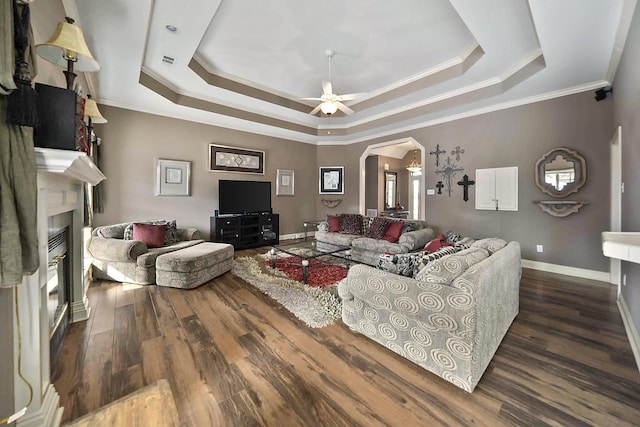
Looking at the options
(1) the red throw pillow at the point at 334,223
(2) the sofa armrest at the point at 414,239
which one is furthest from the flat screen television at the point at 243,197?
(2) the sofa armrest at the point at 414,239

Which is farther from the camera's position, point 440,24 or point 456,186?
point 456,186

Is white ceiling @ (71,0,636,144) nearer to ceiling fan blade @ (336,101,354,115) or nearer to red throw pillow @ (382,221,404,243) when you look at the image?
ceiling fan blade @ (336,101,354,115)

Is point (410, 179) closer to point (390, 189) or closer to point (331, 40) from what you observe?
point (390, 189)

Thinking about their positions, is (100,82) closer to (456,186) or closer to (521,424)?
(521,424)

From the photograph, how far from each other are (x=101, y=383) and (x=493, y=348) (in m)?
2.75

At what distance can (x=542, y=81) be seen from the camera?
3.54 meters

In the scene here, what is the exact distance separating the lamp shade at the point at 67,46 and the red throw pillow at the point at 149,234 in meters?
2.44

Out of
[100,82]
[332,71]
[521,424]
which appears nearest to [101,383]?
[521,424]

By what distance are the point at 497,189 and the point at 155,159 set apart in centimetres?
646

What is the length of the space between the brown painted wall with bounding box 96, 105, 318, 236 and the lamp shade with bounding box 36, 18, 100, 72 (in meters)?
3.17

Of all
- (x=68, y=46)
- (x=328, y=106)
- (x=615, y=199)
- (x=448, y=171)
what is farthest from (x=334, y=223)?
(x=68, y=46)

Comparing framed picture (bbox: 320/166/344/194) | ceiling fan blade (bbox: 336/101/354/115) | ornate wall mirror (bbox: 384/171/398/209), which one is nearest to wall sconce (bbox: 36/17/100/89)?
ceiling fan blade (bbox: 336/101/354/115)

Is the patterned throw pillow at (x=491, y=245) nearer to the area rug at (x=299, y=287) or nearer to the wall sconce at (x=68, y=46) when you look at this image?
the area rug at (x=299, y=287)

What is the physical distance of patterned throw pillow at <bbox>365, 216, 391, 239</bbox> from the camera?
4621mm
